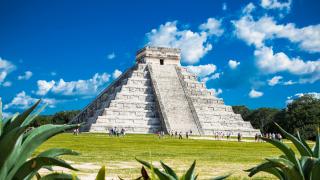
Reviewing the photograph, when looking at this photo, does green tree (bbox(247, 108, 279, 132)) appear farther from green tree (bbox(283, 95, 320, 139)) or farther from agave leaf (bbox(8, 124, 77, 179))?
agave leaf (bbox(8, 124, 77, 179))

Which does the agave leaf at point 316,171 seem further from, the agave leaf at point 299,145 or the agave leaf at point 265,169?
the agave leaf at point 265,169

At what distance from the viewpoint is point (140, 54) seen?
63531mm

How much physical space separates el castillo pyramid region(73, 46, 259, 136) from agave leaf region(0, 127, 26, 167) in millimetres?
47083

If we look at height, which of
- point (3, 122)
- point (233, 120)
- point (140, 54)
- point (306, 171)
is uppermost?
point (140, 54)

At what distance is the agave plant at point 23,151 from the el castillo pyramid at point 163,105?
46838mm

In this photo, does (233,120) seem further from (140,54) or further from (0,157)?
(0,157)

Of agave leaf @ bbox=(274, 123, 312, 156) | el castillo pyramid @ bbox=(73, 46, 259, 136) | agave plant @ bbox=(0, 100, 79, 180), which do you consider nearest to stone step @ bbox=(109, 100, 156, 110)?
el castillo pyramid @ bbox=(73, 46, 259, 136)

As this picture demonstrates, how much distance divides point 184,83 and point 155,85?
411 cm

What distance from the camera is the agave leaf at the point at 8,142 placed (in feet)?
7.03

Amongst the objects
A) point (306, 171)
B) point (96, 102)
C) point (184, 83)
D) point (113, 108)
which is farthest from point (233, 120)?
point (306, 171)

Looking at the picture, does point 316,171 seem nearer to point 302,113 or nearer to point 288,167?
point 288,167

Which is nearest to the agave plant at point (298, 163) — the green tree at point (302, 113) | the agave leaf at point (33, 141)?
the agave leaf at point (33, 141)

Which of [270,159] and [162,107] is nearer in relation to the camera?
[270,159]

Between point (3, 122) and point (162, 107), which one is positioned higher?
point (162, 107)
